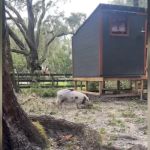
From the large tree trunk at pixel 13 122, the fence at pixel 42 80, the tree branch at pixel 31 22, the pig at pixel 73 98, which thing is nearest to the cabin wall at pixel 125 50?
the pig at pixel 73 98

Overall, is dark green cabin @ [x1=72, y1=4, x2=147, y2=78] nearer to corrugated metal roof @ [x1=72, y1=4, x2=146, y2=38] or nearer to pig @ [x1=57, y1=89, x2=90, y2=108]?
corrugated metal roof @ [x1=72, y1=4, x2=146, y2=38]

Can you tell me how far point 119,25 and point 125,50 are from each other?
39.4 inches

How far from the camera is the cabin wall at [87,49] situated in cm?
1419

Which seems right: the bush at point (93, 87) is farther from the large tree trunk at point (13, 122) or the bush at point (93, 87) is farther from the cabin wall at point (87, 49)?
the large tree trunk at point (13, 122)

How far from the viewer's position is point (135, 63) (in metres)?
14.5

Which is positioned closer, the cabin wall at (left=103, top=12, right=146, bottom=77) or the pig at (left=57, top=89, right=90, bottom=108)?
the pig at (left=57, top=89, right=90, bottom=108)

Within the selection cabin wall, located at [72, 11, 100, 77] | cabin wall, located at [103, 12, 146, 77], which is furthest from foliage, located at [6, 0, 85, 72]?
cabin wall, located at [103, 12, 146, 77]

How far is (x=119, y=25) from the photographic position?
564 inches

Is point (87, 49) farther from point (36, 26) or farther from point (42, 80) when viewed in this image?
point (36, 26)

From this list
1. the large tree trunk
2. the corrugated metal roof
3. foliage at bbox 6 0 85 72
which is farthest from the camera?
foliage at bbox 6 0 85 72

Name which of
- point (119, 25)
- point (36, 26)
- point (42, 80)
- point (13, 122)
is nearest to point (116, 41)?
point (119, 25)

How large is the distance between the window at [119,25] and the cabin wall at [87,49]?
600mm

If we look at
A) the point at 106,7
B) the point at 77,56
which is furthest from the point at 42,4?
the point at 106,7

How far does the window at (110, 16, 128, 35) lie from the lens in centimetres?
1413
